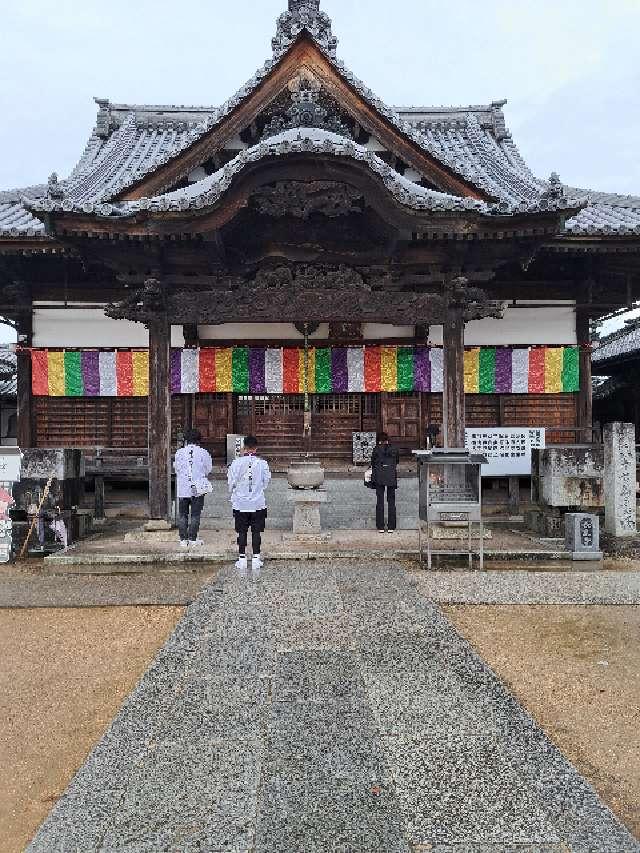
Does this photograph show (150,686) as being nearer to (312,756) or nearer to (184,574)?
(312,756)

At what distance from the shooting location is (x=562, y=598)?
6906 mm

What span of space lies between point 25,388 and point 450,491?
8.96m

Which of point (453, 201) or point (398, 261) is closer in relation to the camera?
point (453, 201)

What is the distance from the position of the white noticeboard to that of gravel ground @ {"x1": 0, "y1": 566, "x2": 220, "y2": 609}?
5777 mm

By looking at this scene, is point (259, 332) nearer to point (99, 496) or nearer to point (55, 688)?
point (99, 496)

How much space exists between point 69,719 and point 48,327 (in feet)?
33.0

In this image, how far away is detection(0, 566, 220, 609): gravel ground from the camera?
6949 mm

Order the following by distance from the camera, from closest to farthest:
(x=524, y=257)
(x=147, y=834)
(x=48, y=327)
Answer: (x=147, y=834) < (x=524, y=257) < (x=48, y=327)

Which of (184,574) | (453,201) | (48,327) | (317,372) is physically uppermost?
(453,201)

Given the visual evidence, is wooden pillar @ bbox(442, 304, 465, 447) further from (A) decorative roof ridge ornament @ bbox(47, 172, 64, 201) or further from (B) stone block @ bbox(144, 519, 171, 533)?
(A) decorative roof ridge ornament @ bbox(47, 172, 64, 201)

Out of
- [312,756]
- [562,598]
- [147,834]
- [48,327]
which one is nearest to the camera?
[147,834]

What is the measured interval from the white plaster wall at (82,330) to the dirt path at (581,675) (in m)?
8.81

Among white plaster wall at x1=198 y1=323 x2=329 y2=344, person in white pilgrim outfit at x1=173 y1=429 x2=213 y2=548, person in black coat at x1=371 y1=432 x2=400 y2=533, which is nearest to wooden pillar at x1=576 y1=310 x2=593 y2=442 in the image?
Result: person in black coat at x1=371 y1=432 x2=400 y2=533

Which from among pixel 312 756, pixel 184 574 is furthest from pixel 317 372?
pixel 312 756
